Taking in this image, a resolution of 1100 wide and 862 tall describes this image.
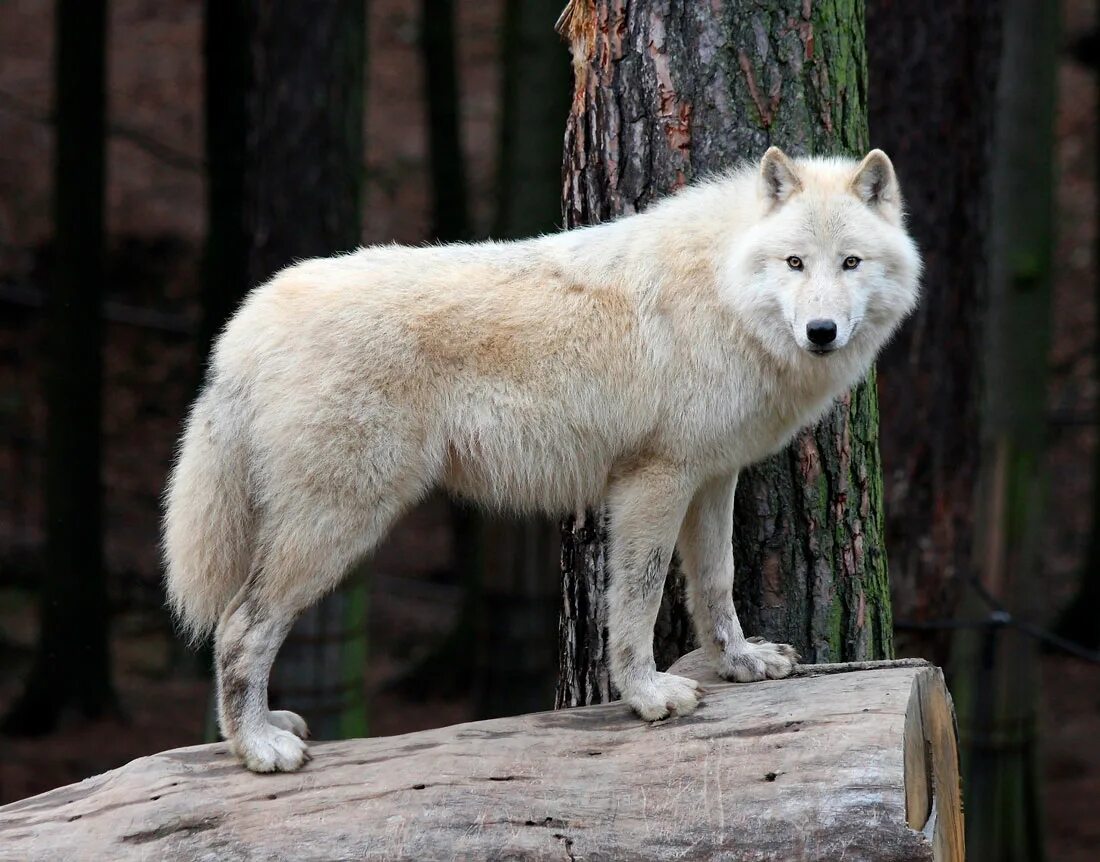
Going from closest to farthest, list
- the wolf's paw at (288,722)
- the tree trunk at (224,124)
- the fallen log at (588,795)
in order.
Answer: the fallen log at (588,795) < the wolf's paw at (288,722) < the tree trunk at (224,124)

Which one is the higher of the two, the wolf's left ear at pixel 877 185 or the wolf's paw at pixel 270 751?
the wolf's left ear at pixel 877 185

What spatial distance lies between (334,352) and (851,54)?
2541mm

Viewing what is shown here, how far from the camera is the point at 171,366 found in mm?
17516

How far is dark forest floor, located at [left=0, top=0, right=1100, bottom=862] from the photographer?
39.5ft

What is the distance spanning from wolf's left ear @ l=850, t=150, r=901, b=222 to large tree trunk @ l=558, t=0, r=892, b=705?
68 centimetres

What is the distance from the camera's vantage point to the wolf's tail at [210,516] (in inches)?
181

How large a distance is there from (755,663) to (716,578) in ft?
1.17

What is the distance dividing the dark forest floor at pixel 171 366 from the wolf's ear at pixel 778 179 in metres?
7.98

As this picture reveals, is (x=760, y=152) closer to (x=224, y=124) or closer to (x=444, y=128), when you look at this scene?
(x=224, y=124)

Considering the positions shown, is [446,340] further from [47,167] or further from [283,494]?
[47,167]

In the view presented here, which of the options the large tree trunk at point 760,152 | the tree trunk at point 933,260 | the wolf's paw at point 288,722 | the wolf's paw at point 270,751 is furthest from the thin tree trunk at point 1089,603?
the wolf's paw at point 270,751

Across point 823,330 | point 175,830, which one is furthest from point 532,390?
point 175,830

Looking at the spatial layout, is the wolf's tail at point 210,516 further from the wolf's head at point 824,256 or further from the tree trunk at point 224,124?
the tree trunk at point 224,124

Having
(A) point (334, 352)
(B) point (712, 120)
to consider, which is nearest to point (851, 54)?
(B) point (712, 120)
